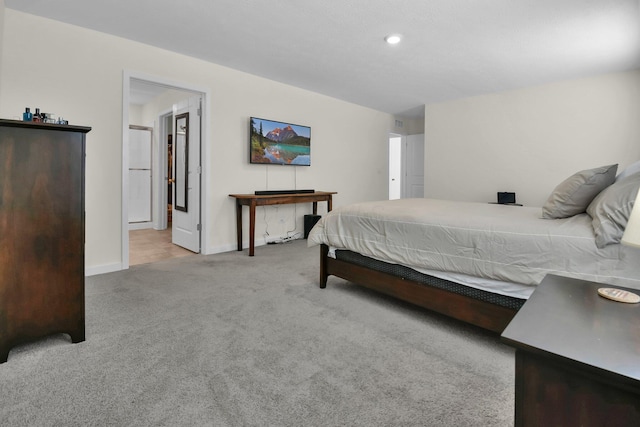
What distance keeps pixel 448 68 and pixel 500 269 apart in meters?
3.27

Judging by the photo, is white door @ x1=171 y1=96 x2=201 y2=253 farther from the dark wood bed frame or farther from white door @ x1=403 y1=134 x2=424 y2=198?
white door @ x1=403 y1=134 x2=424 y2=198

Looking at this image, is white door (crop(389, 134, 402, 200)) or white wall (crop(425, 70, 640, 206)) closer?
white wall (crop(425, 70, 640, 206))

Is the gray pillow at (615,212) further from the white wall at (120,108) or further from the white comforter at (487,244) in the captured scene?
the white wall at (120,108)

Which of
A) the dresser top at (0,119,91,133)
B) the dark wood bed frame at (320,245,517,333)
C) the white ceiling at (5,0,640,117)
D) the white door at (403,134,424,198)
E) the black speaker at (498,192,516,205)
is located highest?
the white ceiling at (5,0,640,117)

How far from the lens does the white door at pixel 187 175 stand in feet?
14.0

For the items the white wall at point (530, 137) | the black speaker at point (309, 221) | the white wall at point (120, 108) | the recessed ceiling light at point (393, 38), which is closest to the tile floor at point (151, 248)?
the white wall at point (120, 108)

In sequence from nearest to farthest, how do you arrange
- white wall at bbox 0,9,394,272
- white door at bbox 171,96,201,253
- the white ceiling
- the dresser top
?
the dresser top, the white ceiling, white wall at bbox 0,9,394,272, white door at bbox 171,96,201,253

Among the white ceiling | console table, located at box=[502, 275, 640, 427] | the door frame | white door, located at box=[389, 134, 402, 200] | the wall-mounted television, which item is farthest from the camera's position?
white door, located at box=[389, 134, 402, 200]

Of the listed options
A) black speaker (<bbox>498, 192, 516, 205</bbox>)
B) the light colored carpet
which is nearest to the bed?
the light colored carpet

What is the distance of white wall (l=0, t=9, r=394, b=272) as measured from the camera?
9.57ft

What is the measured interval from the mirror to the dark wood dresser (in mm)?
2729

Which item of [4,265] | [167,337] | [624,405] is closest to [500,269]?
[624,405]

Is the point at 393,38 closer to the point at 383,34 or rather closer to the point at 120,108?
the point at 383,34

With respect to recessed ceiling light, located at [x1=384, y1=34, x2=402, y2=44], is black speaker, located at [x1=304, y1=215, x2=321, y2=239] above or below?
below
